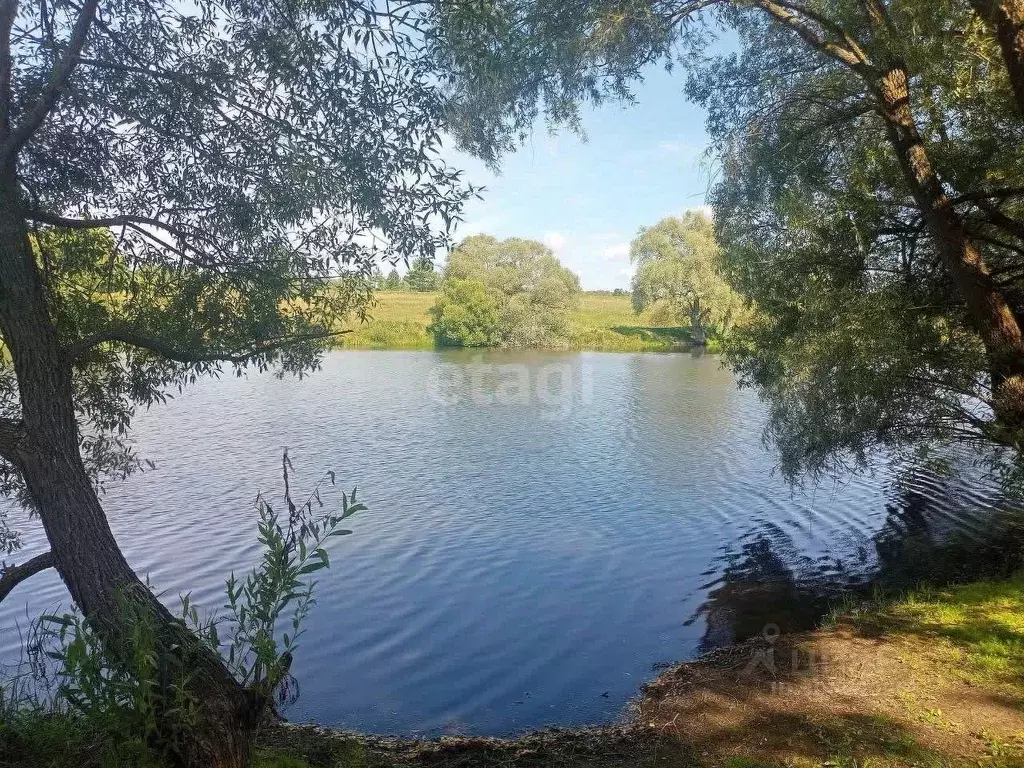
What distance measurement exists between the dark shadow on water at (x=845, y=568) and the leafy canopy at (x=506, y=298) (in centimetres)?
4355

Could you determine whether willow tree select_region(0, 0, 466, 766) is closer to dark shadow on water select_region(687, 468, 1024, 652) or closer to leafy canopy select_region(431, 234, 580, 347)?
dark shadow on water select_region(687, 468, 1024, 652)

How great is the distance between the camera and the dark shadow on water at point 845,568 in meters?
9.59

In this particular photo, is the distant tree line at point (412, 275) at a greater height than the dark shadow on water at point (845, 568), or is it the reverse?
the distant tree line at point (412, 275)

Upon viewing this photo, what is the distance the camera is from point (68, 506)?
441 cm

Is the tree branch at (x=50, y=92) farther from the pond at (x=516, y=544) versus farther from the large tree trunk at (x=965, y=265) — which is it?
the large tree trunk at (x=965, y=265)

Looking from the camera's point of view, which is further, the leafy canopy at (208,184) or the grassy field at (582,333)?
the grassy field at (582,333)

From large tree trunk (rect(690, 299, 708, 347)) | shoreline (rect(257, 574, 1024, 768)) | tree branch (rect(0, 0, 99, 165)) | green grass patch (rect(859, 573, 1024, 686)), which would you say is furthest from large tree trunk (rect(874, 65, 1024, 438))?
large tree trunk (rect(690, 299, 708, 347))

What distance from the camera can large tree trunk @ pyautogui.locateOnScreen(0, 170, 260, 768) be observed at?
414 centimetres

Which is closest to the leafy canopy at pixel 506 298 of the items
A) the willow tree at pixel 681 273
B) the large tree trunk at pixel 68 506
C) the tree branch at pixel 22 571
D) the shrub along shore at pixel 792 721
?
the willow tree at pixel 681 273

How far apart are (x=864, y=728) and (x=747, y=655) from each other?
2408mm

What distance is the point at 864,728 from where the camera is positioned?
542cm

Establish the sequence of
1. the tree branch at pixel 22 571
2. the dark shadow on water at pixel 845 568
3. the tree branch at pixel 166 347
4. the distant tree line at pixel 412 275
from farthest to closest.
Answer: the dark shadow on water at pixel 845 568 → the distant tree line at pixel 412 275 → the tree branch at pixel 166 347 → the tree branch at pixel 22 571

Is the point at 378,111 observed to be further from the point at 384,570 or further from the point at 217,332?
the point at 384,570

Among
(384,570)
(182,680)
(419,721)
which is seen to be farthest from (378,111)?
(384,570)
